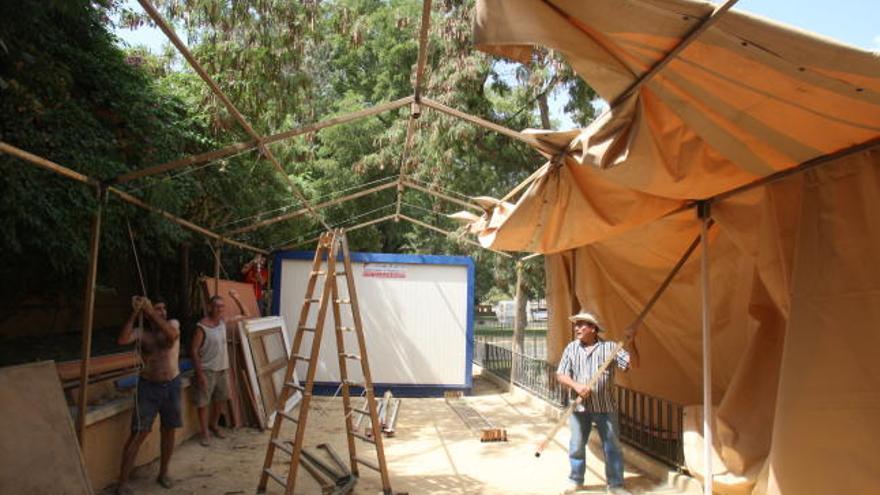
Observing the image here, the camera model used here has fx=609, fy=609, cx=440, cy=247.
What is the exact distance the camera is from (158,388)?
5215mm

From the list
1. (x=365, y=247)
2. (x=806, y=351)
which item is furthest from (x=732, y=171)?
(x=365, y=247)

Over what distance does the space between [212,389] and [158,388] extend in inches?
77.4

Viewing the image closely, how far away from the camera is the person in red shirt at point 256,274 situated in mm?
11797

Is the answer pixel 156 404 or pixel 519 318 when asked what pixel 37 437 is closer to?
pixel 156 404

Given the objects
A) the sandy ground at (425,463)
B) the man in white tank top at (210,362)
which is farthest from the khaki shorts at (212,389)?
the sandy ground at (425,463)

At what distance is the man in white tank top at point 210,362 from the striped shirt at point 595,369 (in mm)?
4010

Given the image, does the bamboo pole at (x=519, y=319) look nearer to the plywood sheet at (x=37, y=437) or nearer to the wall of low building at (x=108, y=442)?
the wall of low building at (x=108, y=442)

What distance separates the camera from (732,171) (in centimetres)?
366

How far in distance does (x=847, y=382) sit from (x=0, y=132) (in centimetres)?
570

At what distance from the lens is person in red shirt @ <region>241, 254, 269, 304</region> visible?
11.8 meters

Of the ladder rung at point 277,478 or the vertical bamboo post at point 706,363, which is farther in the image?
the ladder rung at point 277,478

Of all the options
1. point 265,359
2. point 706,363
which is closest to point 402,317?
point 265,359

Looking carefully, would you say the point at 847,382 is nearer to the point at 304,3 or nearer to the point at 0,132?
the point at 0,132

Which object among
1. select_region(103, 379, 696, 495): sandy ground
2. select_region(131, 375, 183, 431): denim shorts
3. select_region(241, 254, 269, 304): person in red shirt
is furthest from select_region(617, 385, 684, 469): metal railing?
select_region(241, 254, 269, 304): person in red shirt
